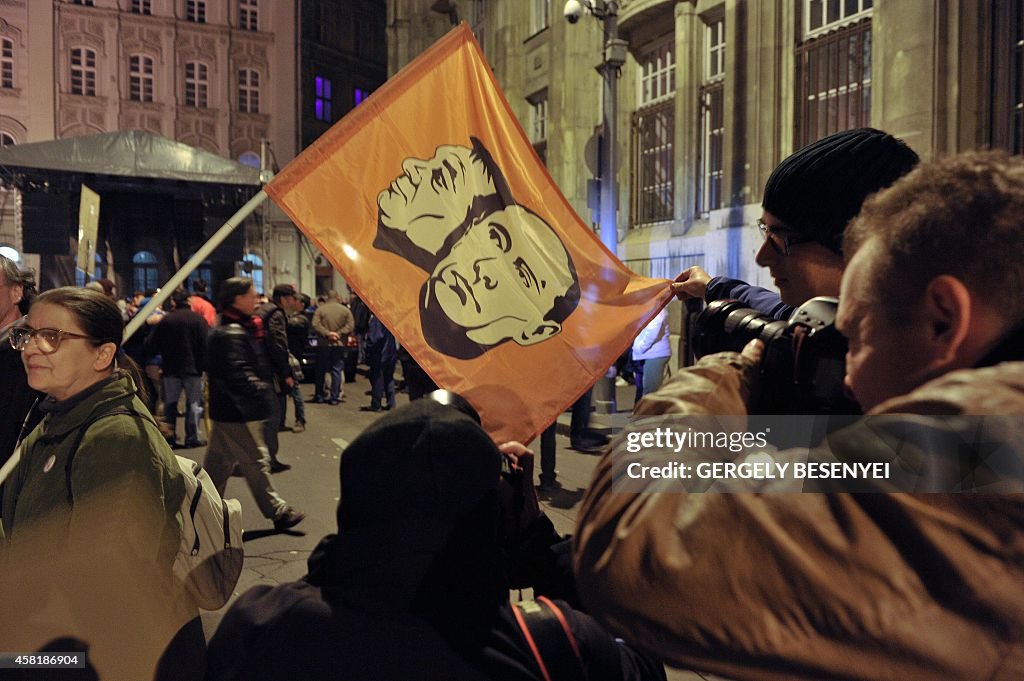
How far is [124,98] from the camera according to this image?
28.1 m

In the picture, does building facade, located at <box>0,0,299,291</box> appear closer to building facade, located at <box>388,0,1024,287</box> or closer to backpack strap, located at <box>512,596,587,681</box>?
building facade, located at <box>388,0,1024,287</box>

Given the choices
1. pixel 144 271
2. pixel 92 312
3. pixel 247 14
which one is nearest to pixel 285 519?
pixel 92 312

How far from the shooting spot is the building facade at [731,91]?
9031 mm

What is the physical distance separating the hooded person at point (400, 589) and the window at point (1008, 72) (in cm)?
961

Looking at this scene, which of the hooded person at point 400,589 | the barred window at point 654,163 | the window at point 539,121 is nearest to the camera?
the hooded person at point 400,589

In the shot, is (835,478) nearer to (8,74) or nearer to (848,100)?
(848,100)

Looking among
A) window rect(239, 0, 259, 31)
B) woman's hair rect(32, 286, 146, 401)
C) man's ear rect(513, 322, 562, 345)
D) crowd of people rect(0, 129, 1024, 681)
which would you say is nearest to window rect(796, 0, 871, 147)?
man's ear rect(513, 322, 562, 345)

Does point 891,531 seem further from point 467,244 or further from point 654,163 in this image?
point 654,163

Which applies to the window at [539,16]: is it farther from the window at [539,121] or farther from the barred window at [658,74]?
the barred window at [658,74]

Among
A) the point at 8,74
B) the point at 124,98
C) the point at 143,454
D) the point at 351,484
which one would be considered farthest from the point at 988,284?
the point at 124,98

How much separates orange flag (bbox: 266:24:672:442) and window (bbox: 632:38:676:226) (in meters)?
12.2

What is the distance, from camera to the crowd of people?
71 cm

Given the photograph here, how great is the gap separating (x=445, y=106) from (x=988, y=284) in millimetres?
3083

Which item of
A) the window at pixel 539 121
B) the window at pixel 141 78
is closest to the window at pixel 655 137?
the window at pixel 539 121
